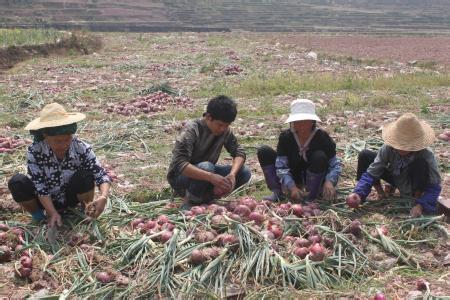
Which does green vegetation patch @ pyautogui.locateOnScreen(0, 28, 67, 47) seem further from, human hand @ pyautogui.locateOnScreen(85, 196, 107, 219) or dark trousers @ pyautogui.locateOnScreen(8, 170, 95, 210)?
human hand @ pyautogui.locateOnScreen(85, 196, 107, 219)

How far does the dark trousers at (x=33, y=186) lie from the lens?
3566 millimetres

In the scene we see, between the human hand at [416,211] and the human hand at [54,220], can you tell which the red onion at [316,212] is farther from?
the human hand at [54,220]

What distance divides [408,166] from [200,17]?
180 feet

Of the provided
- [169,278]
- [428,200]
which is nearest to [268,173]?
[428,200]

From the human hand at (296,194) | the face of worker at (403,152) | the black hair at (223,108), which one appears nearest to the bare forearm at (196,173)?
the black hair at (223,108)

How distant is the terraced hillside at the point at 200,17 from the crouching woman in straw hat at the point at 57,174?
37236mm

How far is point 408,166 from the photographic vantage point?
373 cm

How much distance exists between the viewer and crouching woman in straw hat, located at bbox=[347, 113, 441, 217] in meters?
3.55

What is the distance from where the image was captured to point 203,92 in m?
9.62

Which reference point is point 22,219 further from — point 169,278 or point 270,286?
point 270,286

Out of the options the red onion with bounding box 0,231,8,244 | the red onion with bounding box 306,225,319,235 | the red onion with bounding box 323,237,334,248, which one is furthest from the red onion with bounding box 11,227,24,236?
the red onion with bounding box 323,237,334,248

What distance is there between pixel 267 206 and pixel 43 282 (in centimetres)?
156

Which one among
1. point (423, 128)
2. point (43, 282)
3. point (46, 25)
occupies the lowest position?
point (46, 25)

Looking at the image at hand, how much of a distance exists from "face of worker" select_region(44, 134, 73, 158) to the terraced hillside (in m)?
37.3
